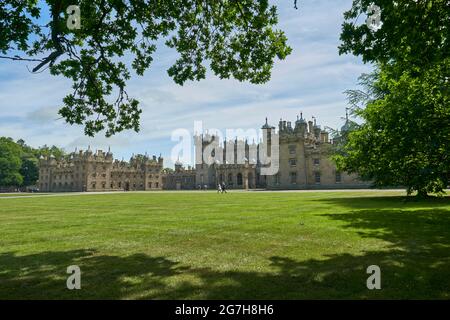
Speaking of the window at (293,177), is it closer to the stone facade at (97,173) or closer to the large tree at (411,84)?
the large tree at (411,84)

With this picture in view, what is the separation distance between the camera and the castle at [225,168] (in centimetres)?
6669

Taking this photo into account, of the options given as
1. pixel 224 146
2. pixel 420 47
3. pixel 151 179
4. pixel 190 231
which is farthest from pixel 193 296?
pixel 151 179

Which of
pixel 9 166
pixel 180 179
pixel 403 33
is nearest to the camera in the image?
pixel 403 33

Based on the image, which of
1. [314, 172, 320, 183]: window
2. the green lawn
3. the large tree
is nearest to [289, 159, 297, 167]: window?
[314, 172, 320, 183]: window

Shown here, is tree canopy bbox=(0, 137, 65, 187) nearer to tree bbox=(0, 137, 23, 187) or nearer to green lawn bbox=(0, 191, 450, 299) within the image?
tree bbox=(0, 137, 23, 187)

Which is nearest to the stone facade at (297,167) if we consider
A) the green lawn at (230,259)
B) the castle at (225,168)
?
the castle at (225,168)

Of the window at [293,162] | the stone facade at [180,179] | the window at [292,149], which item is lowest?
the stone facade at [180,179]

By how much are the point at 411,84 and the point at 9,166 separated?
10608 cm

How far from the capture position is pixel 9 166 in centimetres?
9906

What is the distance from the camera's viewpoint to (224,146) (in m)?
98.2

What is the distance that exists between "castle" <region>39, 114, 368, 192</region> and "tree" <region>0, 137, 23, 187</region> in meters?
10.5

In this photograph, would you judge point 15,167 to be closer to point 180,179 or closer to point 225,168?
point 180,179

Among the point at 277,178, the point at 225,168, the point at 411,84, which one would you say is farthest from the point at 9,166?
the point at 411,84

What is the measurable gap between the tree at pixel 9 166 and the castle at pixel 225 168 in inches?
413
